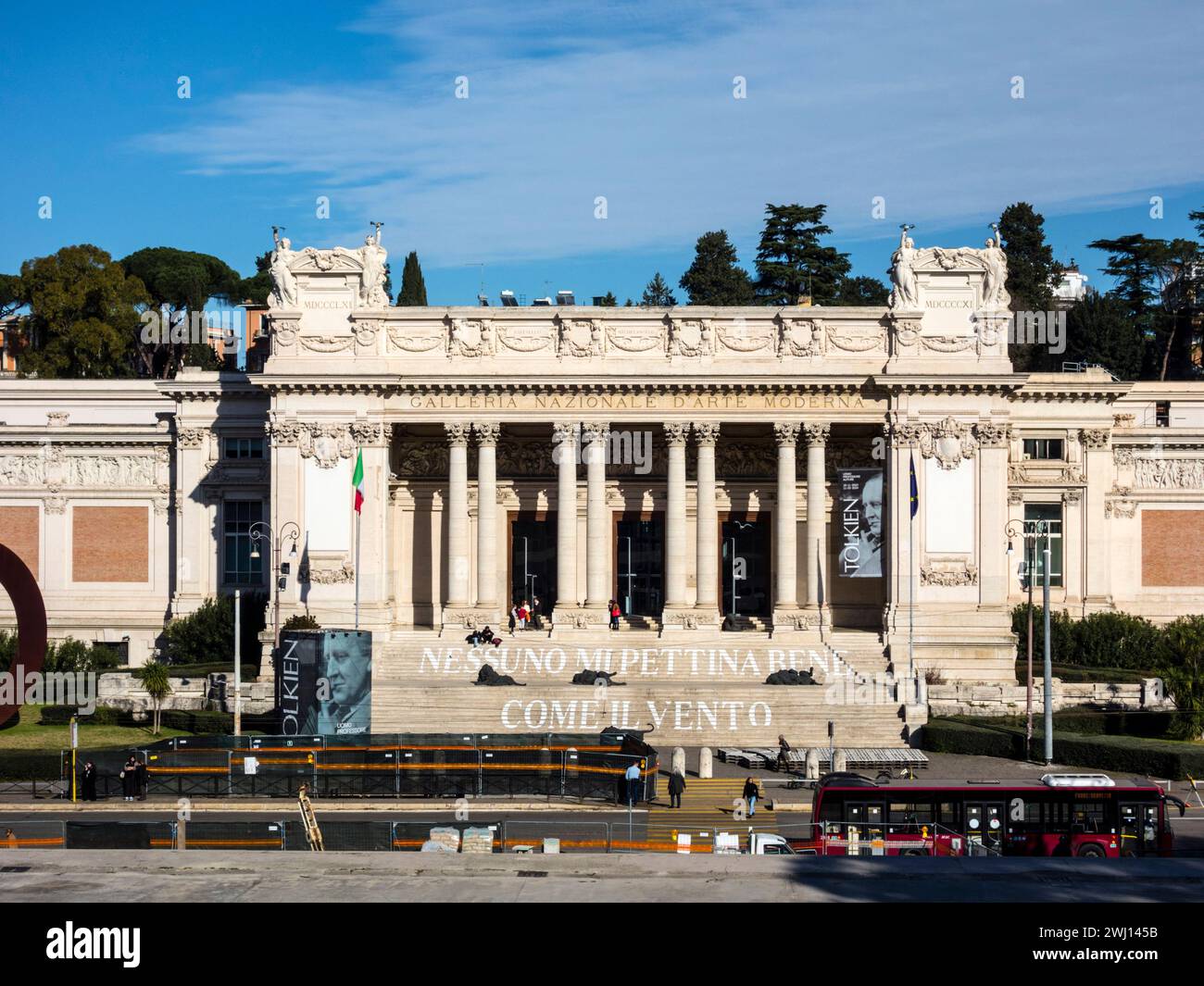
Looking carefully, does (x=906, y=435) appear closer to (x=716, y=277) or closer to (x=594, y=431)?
(x=594, y=431)

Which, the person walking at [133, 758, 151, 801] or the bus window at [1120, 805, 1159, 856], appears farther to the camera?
the person walking at [133, 758, 151, 801]

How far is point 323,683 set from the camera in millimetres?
61531

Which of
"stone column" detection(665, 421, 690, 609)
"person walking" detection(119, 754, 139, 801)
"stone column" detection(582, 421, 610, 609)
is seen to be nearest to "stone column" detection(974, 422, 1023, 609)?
"stone column" detection(665, 421, 690, 609)

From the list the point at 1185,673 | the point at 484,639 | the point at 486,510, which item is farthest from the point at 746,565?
the point at 1185,673

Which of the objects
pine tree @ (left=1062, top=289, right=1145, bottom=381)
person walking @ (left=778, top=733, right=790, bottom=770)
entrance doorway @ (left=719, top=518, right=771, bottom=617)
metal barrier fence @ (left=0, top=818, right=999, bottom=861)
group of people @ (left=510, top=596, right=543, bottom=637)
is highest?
pine tree @ (left=1062, top=289, right=1145, bottom=381)

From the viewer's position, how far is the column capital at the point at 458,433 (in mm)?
81062

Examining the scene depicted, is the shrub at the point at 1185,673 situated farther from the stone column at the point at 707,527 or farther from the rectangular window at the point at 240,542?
the rectangular window at the point at 240,542

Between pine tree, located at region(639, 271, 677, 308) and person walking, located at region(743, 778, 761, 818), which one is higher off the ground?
pine tree, located at region(639, 271, 677, 308)

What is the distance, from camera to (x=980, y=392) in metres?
79.2

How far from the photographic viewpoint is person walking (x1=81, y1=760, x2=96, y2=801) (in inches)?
2105

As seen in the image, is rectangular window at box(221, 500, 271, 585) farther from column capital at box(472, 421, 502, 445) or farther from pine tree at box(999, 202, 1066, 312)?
pine tree at box(999, 202, 1066, 312)

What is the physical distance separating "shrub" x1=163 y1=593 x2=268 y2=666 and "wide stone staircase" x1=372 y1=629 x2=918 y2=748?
954 centimetres
